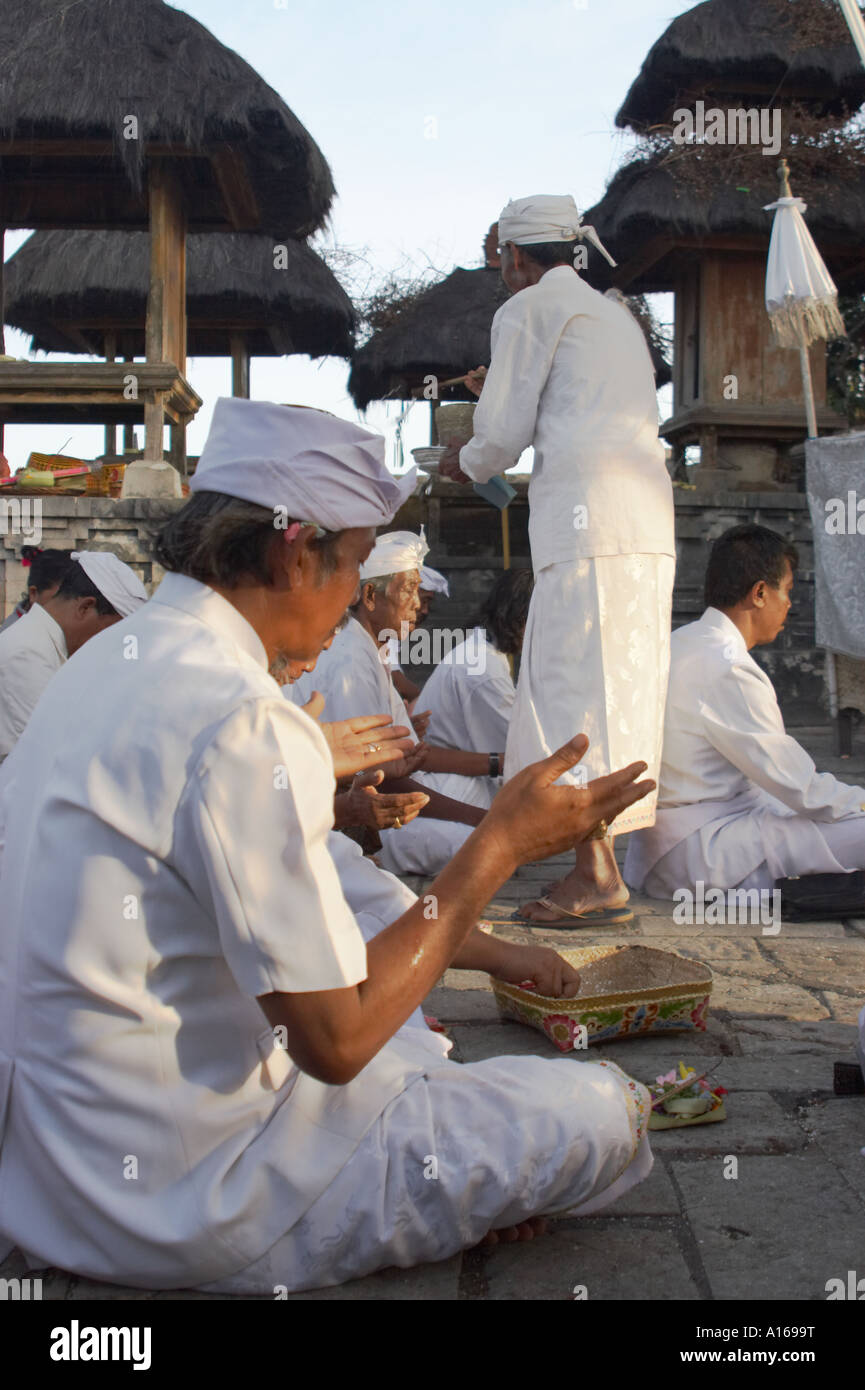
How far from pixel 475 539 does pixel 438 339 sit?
3.47 m

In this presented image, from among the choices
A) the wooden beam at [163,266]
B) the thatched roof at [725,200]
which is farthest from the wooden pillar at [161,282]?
the thatched roof at [725,200]

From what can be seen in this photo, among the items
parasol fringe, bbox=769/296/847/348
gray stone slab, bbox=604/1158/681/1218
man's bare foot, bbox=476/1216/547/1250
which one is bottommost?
gray stone slab, bbox=604/1158/681/1218

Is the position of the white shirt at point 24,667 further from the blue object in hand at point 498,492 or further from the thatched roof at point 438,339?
the thatched roof at point 438,339

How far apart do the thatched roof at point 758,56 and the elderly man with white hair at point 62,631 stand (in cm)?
782

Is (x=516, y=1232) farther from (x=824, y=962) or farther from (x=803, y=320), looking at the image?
(x=803, y=320)

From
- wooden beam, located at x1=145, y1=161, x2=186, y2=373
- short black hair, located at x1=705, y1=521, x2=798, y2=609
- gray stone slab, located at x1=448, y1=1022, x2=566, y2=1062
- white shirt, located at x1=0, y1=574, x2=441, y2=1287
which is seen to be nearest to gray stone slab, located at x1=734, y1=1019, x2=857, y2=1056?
gray stone slab, located at x1=448, y1=1022, x2=566, y2=1062

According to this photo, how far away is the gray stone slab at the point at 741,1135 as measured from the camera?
8.02 ft

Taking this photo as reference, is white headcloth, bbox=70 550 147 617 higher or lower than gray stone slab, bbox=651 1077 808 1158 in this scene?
higher

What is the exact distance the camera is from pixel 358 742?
107 inches

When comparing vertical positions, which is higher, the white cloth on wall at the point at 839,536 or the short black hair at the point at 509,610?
the white cloth on wall at the point at 839,536

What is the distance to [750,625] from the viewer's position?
4.48 m

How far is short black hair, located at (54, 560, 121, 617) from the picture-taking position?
14.4 ft

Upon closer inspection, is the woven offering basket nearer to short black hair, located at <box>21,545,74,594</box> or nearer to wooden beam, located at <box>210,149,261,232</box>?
short black hair, located at <box>21,545,74,594</box>

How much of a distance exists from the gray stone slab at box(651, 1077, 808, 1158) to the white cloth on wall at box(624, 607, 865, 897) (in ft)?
5.52
